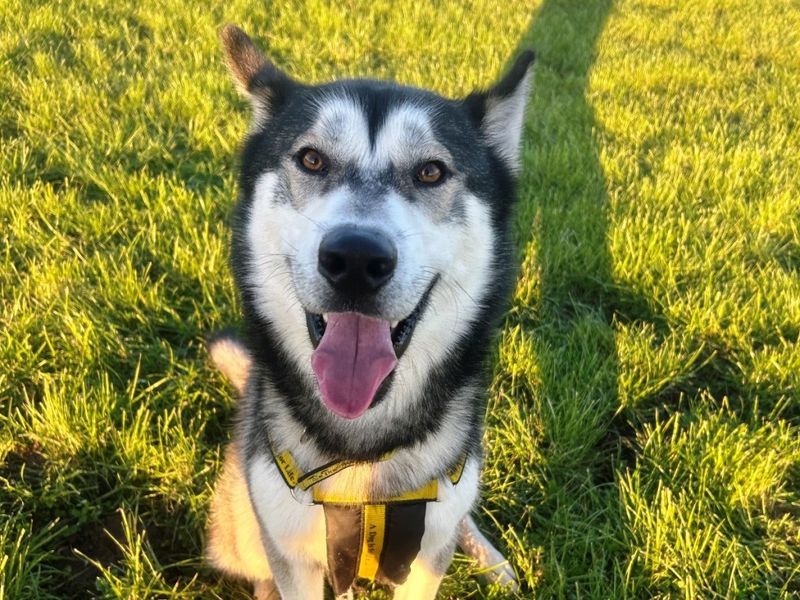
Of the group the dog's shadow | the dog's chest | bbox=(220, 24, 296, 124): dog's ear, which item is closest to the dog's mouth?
the dog's chest

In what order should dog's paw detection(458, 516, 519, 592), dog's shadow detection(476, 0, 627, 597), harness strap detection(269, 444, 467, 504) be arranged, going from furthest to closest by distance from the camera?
dog's shadow detection(476, 0, 627, 597) < dog's paw detection(458, 516, 519, 592) < harness strap detection(269, 444, 467, 504)

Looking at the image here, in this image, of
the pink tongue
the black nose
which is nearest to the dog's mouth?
the pink tongue

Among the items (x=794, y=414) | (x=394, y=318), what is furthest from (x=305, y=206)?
(x=794, y=414)

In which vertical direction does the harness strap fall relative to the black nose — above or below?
below

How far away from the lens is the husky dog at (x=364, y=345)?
1838 millimetres

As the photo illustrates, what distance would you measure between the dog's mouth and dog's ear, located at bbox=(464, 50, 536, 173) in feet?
2.76

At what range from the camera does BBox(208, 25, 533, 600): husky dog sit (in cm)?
184

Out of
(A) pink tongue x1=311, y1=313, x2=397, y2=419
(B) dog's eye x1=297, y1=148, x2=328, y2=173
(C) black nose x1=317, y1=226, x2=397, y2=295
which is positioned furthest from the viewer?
(B) dog's eye x1=297, y1=148, x2=328, y2=173

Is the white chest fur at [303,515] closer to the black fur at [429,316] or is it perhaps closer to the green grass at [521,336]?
the black fur at [429,316]

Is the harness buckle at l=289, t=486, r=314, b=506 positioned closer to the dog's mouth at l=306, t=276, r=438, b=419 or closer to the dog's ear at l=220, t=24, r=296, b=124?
the dog's mouth at l=306, t=276, r=438, b=419

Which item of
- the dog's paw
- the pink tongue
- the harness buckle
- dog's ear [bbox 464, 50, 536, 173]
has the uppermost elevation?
dog's ear [bbox 464, 50, 536, 173]

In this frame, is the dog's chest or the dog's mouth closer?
the dog's mouth

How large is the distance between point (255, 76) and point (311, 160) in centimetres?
58

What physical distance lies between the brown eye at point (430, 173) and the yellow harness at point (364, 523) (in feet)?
3.20
